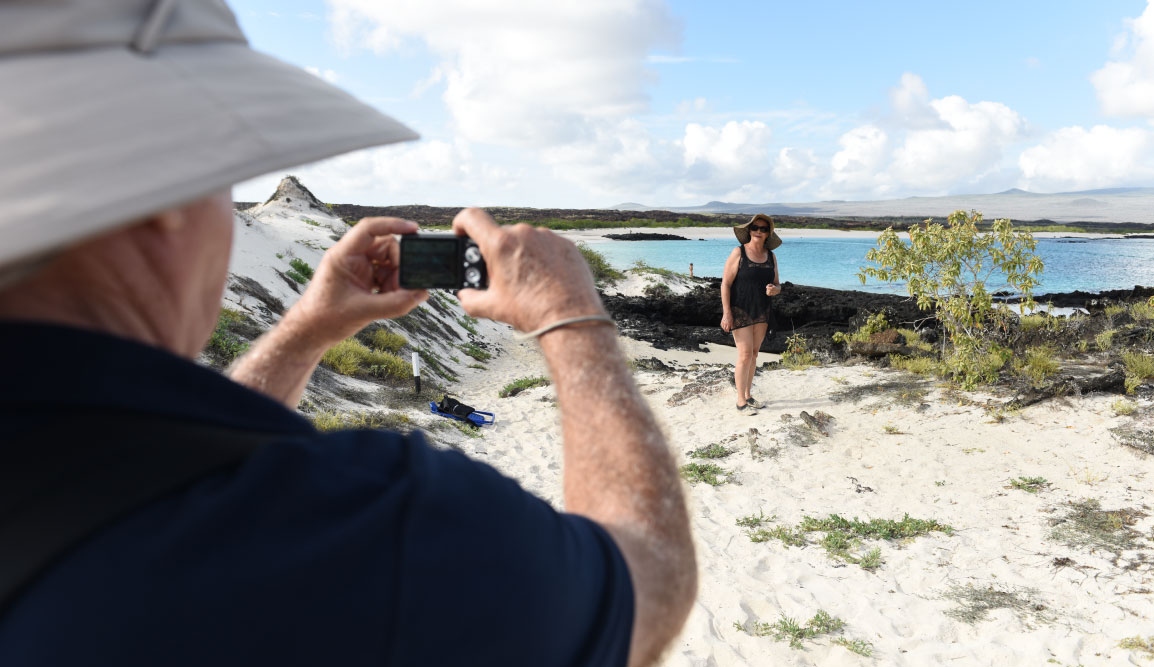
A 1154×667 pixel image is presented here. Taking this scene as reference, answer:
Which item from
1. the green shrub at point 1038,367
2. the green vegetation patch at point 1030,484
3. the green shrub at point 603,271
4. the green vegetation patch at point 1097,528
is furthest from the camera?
the green shrub at point 603,271

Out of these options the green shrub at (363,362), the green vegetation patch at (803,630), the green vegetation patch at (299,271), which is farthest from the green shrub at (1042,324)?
the green vegetation patch at (299,271)

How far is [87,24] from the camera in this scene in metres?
0.65

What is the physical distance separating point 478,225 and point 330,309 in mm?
423

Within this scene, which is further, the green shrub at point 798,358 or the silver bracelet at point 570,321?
the green shrub at point 798,358

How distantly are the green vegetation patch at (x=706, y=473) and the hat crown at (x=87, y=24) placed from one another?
6.06 metres

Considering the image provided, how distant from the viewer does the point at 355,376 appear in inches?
369

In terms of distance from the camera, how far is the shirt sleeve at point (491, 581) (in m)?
0.67

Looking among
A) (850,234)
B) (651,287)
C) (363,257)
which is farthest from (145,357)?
(850,234)

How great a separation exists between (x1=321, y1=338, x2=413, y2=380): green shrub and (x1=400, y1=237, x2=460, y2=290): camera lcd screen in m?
8.26

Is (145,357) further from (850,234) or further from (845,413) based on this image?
(850,234)

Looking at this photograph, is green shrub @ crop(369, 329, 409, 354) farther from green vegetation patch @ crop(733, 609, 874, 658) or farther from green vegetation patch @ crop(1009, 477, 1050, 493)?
green vegetation patch @ crop(1009, 477, 1050, 493)

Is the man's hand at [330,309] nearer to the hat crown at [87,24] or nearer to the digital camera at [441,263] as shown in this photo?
the digital camera at [441,263]

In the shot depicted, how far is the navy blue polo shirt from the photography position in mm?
→ 585

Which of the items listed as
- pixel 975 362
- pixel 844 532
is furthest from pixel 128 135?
pixel 975 362
